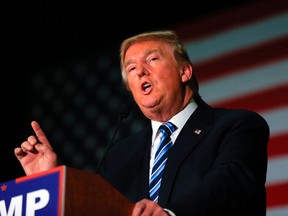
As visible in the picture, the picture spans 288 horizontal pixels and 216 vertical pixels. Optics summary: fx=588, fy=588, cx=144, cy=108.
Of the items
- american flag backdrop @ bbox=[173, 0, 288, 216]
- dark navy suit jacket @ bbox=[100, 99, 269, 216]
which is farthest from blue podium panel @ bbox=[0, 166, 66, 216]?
american flag backdrop @ bbox=[173, 0, 288, 216]

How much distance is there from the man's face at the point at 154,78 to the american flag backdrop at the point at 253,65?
0.69 m

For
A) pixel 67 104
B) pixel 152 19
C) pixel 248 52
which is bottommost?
pixel 67 104

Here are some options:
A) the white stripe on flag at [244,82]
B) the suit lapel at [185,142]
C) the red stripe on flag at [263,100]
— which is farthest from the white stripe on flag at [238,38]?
the suit lapel at [185,142]

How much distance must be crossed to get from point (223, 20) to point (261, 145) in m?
1.27

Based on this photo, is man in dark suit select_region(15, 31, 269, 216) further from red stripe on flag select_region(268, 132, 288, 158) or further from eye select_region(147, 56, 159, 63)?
red stripe on flag select_region(268, 132, 288, 158)

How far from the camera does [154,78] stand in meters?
2.05

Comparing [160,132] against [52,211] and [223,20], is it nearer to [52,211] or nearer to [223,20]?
[52,211]

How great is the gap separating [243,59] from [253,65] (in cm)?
6

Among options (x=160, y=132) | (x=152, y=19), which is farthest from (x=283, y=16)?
(x=160, y=132)

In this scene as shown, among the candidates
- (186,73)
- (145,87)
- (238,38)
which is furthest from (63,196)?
(238,38)

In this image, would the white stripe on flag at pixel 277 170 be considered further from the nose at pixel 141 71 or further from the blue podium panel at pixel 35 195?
the blue podium panel at pixel 35 195

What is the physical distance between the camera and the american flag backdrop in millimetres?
2586

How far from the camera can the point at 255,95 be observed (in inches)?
106

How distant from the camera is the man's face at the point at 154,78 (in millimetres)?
2016
